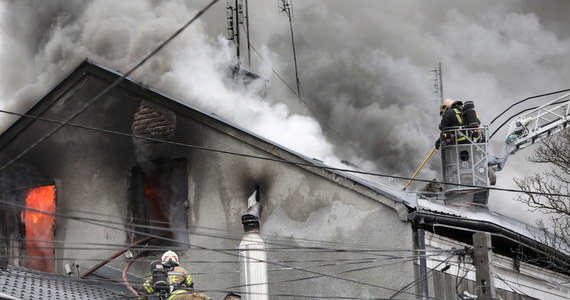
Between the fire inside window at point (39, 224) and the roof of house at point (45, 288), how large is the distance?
2.72 meters

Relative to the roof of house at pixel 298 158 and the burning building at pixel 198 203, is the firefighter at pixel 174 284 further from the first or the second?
the roof of house at pixel 298 158

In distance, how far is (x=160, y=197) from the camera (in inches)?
598

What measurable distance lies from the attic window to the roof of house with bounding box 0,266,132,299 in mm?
1745

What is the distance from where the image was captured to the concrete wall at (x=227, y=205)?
13.0 m

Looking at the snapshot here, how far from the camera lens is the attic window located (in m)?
14.8

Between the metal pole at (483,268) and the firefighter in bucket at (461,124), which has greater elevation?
the firefighter in bucket at (461,124)

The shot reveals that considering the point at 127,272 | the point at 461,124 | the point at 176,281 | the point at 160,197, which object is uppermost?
the point at 461,124

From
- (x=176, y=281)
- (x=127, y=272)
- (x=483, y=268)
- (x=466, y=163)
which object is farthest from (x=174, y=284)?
(x=466, y=163)

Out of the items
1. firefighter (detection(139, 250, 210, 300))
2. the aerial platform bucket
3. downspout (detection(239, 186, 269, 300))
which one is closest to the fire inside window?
downspout (detection(239, 186, 269, 300))

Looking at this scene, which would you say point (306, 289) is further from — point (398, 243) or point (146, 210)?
point (146, 210)

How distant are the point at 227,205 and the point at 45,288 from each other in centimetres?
398

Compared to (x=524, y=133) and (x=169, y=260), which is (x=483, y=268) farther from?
(x=524, y=133)

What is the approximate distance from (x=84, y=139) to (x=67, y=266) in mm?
2298

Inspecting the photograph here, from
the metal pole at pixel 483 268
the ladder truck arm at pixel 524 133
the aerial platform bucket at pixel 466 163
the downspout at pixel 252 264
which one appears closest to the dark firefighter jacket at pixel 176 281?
the downspout at pixel 252 264
